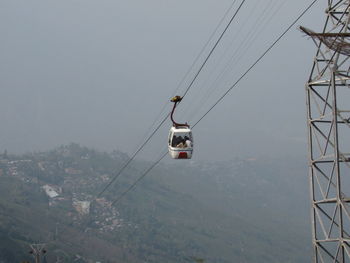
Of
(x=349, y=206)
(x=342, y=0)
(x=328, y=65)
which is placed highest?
(x=342, y=0)

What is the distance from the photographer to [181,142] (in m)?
37.4

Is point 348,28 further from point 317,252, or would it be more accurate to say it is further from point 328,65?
point 317,252

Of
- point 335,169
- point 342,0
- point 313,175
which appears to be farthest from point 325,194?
point 342,0

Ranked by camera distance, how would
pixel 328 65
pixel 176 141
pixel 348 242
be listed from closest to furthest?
pixel 348 242
pixel 328 65
pixel 176 141

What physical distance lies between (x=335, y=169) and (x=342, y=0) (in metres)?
9.58

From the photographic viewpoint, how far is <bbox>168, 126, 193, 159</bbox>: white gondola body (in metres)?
37.0

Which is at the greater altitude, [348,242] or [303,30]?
[303,30]

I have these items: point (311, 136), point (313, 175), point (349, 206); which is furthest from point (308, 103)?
point (349, 206)

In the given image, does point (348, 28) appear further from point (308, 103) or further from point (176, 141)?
point (176, 141)

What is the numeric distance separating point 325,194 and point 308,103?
16.8 feet

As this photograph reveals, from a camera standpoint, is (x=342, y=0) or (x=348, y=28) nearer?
(x=348, y=28)

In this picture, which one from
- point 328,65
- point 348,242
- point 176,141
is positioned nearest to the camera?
point 348,242

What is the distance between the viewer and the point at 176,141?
123 feet

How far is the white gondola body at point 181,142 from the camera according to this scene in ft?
121
